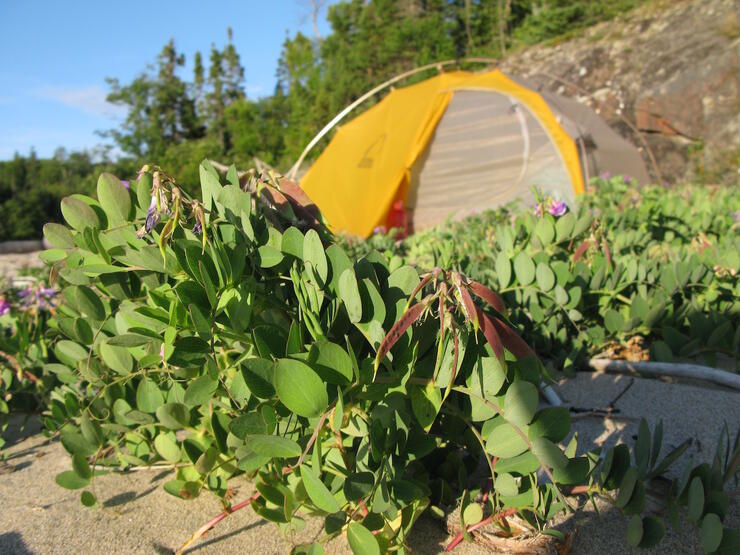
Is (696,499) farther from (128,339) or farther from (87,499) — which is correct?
(87,499)

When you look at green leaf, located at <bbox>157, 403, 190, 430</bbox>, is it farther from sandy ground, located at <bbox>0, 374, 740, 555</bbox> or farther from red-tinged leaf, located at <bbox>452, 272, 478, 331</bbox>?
red-tinged leaf, located at <bbox>452, 272, 478, 331</bbox>

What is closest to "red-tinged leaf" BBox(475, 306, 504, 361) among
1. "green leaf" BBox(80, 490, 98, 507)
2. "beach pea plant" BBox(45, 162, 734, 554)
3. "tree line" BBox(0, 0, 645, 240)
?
"beach pea plant" BBox(45, 162, 734, 554)

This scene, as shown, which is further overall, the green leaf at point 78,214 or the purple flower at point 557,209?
the purple flower at point 557,209

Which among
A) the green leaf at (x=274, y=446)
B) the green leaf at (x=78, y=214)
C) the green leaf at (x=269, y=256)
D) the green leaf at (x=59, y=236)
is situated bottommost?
the green leaf at (x=274, y=446)

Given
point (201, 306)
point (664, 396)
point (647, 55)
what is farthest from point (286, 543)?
point (647, 55)

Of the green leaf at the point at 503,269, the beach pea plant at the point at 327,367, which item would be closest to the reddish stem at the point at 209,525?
the beach pea plant at the point at 327,367

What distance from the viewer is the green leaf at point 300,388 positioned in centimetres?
68

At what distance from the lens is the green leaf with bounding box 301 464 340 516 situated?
69 cm

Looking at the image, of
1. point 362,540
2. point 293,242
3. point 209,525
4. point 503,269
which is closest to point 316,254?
point 293,242

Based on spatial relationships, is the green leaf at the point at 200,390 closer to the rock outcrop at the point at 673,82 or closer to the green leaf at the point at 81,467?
the green leaf at the point at 81,467

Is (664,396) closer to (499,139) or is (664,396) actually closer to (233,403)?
(233,403)

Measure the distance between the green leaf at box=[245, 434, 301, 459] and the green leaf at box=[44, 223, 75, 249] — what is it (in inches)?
22.4

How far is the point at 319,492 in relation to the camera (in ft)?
2.29

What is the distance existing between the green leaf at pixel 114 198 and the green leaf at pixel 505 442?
0.71 metres
